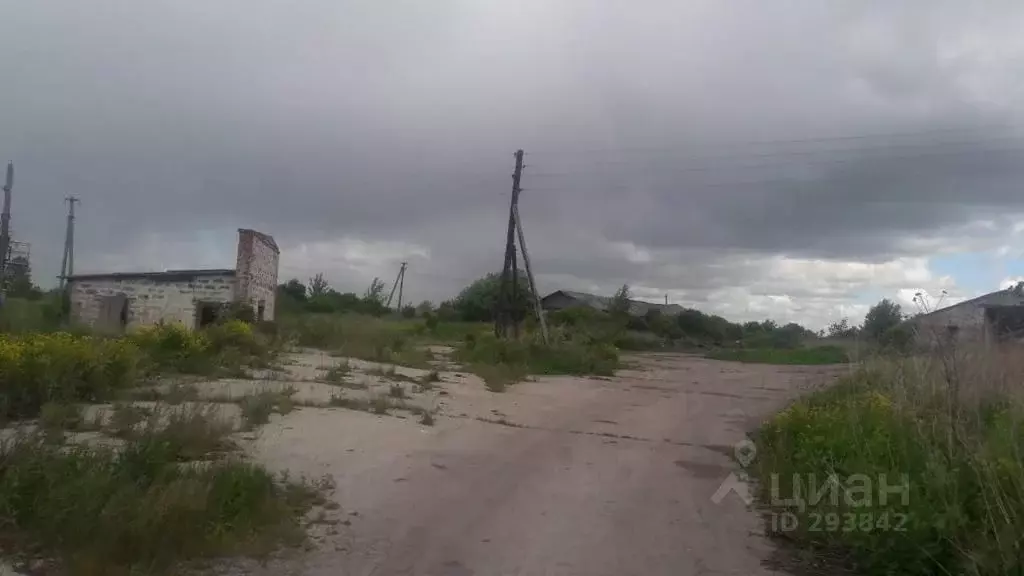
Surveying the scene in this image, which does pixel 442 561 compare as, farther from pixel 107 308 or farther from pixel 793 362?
pixel 793 362

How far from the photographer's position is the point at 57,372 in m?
11.3

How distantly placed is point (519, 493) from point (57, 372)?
703 cm

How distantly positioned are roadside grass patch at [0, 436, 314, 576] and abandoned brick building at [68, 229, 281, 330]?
62.5 ft

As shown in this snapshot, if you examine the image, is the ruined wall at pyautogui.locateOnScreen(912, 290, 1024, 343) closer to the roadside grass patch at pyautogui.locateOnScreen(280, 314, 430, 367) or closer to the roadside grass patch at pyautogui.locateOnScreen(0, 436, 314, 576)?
the roadside grass patch at pyautogui.locateOnScreen(0, 436, 314, 576)

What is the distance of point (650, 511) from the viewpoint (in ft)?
26.3

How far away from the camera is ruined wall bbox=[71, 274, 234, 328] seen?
24922 millimetres

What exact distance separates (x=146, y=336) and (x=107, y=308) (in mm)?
8906

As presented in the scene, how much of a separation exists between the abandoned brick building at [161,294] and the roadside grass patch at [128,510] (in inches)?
750

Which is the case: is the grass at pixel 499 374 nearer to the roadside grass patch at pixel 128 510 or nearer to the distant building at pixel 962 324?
the distant building at pixel 962 324

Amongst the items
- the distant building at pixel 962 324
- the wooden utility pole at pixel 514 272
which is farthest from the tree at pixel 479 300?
the distant building at pixel 962 324

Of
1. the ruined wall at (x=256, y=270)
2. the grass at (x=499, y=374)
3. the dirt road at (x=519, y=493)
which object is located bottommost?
the dirt road at (x=519, y=493)

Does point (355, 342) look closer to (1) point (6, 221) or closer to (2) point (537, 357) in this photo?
(2) point (537, 357)

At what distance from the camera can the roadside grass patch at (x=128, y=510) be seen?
541 centimetres

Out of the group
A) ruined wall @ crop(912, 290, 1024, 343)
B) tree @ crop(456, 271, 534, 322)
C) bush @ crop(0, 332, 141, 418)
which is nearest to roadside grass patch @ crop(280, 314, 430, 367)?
bush @ crop(0, 332, 141, 418)
